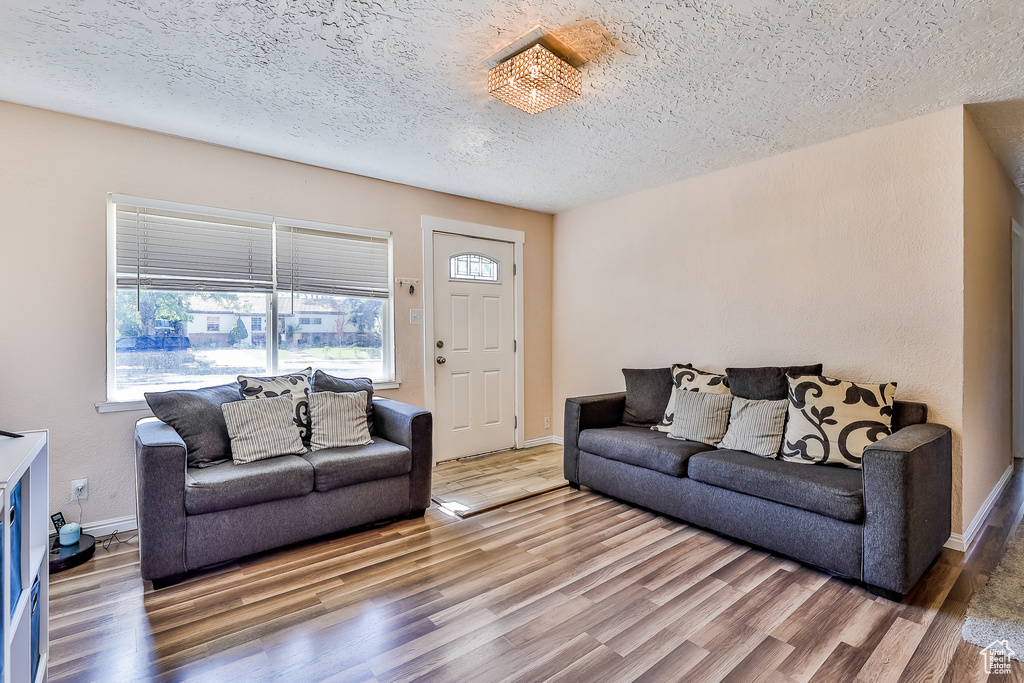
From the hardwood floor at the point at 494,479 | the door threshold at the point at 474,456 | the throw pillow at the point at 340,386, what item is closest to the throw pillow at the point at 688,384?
the hardwood floor at the point at 494,479

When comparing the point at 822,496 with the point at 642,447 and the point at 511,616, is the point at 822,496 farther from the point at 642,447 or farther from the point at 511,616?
the point at 511,616

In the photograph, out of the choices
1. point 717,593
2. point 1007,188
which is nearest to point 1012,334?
point 1007,188

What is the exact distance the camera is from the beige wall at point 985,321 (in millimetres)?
2664

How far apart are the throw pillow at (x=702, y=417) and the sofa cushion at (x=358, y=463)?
5.90 feet

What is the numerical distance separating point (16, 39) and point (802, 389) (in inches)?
164

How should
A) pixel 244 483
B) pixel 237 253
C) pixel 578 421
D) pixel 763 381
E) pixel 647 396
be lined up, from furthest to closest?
pixel 647 396
pixel 578 421
pixel 237 253
pixel 763 381
pixel 244 483

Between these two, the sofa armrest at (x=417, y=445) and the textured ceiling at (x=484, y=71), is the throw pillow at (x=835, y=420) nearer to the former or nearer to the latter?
the textured ceiling at (x=484, y=71)

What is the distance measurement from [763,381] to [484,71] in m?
2.50

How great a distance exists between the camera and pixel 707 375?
11.3 feet

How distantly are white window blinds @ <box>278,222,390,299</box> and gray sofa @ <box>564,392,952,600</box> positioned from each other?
2238 mm

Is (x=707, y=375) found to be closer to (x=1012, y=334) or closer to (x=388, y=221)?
(x=1012, y=334)

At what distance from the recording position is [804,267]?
3.22 meters

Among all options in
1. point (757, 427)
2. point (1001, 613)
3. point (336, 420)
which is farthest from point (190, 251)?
point (1001, 613)

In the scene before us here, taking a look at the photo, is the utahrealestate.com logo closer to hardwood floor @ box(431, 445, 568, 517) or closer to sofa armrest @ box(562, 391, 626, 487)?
sofa armrest @ box(562, 391, 626, 487)
